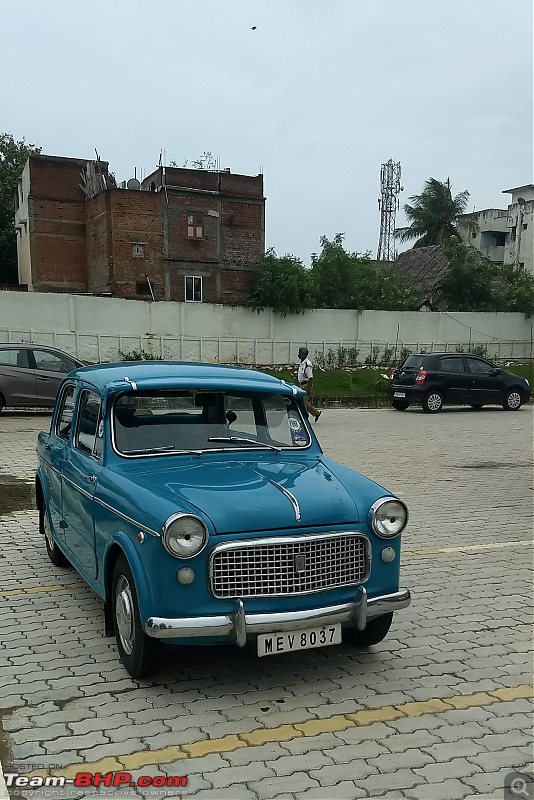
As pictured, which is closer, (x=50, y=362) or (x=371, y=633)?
(x=371, y=633)

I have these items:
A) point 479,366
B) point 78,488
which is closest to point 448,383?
point 479,366

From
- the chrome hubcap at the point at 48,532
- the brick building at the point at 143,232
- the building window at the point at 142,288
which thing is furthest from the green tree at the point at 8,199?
the chrome hubcap at the point at 48,532

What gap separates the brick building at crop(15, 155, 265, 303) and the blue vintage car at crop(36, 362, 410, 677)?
111 ft

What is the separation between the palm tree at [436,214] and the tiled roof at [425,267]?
1012 millimetres

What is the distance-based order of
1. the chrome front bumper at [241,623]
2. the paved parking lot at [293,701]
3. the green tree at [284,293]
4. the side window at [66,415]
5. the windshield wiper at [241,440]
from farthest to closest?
1. the green tree at [284,293]
2. the side window at [66,415]
3. the windshield wiper at [241,440]
4. the chrome front bumper at [241,623]
5. the paved parking lot at [293,701]

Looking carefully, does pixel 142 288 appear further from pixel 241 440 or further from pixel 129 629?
pixel 129 629

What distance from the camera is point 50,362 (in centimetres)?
1745

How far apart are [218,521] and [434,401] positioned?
1836 cm

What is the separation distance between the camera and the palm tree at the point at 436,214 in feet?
170

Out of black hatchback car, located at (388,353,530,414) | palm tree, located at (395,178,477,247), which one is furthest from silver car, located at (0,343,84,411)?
palm tree, located at (395,178,477,247)

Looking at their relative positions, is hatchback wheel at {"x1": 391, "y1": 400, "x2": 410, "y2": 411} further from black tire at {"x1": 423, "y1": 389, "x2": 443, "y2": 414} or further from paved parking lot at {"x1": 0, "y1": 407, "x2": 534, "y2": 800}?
paved parking lot at {"x1": 0, "y1": 407, "x2": 534, "y2": 800}

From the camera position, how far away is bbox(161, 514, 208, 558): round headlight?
3.73 metres

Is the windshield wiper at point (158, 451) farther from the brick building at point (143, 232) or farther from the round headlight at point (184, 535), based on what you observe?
the brick building at point (143, 232)

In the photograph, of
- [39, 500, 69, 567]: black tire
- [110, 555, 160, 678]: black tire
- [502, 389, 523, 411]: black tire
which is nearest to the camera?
[110, 555, 160, 678]: black tire
